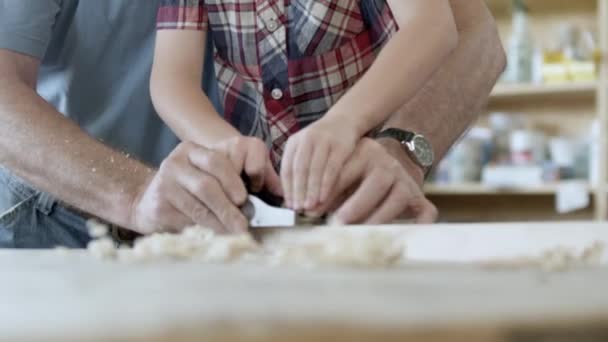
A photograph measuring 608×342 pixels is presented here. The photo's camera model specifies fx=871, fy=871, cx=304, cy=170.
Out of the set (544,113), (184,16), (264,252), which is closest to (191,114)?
(184,16)

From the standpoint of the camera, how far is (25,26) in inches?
38.0

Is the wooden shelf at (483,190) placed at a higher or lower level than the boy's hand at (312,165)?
lower

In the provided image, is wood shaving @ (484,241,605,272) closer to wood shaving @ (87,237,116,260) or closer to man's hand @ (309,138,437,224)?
wood shaving @ (87,237,116,260)

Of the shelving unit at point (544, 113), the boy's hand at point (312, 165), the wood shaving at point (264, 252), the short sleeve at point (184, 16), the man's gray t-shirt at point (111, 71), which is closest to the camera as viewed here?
the wood shaving at point (264, 252)

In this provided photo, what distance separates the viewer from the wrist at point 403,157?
86 cm

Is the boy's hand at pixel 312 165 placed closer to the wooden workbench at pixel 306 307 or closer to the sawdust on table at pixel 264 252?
the sawdust on table at pixel 264 252

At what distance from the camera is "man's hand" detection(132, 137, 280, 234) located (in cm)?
72

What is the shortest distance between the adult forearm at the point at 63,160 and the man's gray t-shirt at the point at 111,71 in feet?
0.47

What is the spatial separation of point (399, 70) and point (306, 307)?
A: 647mm

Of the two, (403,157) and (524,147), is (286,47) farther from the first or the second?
(524,147)

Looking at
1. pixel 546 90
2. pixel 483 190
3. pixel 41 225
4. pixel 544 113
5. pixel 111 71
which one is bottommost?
pixel 483 190

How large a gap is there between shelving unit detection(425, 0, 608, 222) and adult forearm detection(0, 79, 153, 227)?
1.60 m

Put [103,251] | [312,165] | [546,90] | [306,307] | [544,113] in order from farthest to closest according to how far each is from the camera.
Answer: [544,113]
[546,90]
[312,165]
[103,251]
[306,307]

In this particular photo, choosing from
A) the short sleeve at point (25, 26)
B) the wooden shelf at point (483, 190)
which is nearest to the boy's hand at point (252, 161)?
the short sleeve at point (25, 26)
